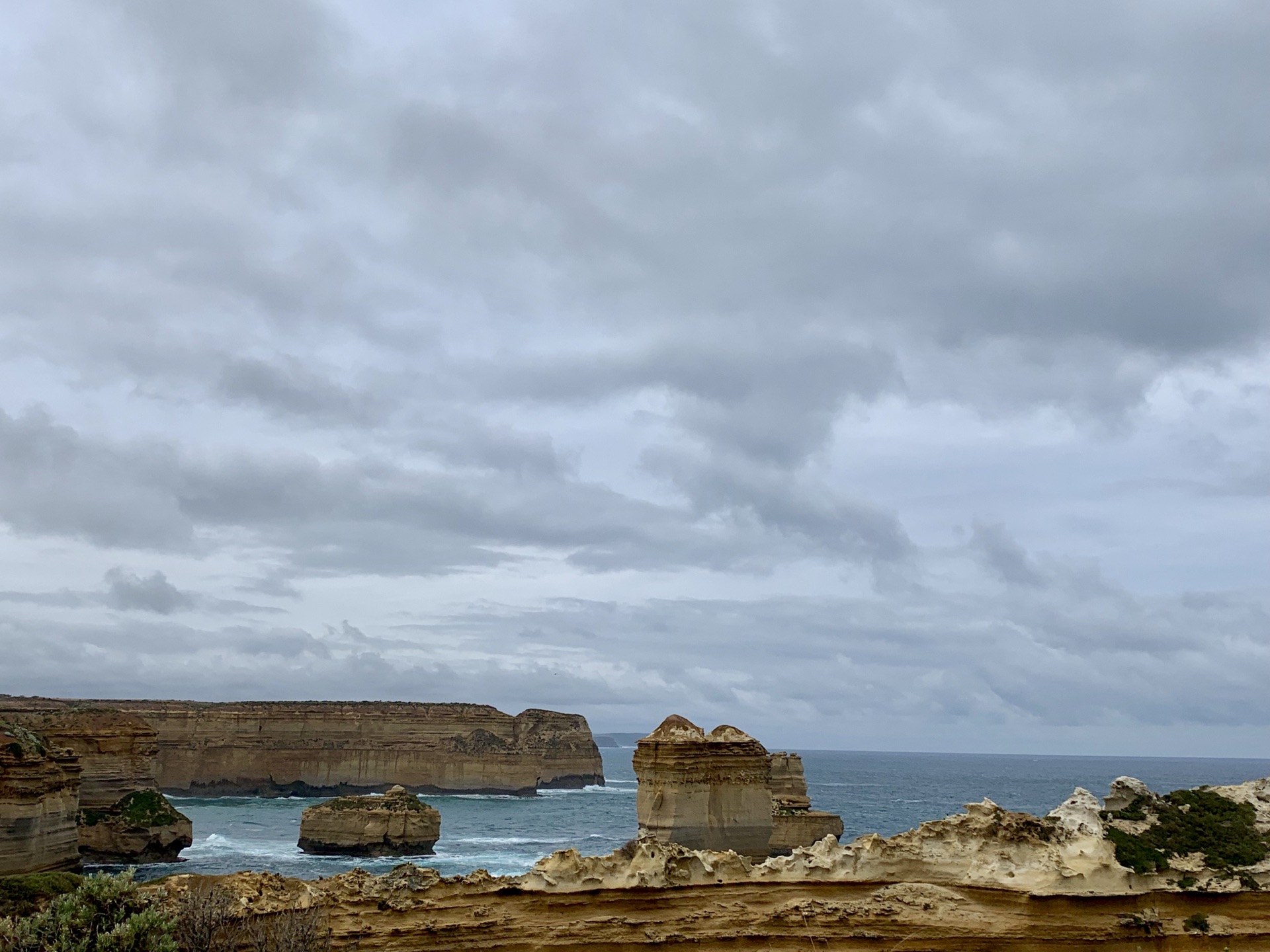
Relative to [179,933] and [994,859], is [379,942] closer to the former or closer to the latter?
[179,933]

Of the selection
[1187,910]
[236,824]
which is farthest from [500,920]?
[236,824]

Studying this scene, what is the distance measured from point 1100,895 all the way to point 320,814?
4931 centimetres

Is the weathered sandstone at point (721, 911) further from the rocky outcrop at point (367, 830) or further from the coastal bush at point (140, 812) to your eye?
the coastal bush at point (140, 812)

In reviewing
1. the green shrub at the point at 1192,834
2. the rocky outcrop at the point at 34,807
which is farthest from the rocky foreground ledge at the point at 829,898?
the rocky outcrop at the point at 34,807

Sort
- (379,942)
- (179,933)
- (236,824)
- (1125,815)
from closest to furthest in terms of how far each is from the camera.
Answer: (179,933)
(379,942)
(1125,815)
(236,824)

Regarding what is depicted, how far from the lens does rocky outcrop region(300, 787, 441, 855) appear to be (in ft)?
183

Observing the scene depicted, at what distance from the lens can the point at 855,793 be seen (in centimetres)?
13412

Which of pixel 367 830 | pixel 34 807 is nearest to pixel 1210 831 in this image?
pixel 34 807

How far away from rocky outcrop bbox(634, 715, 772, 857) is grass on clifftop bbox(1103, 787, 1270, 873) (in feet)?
47.0

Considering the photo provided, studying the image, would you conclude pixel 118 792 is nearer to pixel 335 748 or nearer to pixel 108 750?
pixel 108 750

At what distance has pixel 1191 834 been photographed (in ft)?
60.7

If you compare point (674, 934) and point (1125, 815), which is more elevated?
point (1125, 815)

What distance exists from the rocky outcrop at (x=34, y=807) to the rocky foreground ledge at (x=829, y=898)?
2719cm

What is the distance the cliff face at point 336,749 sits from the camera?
114 meters
